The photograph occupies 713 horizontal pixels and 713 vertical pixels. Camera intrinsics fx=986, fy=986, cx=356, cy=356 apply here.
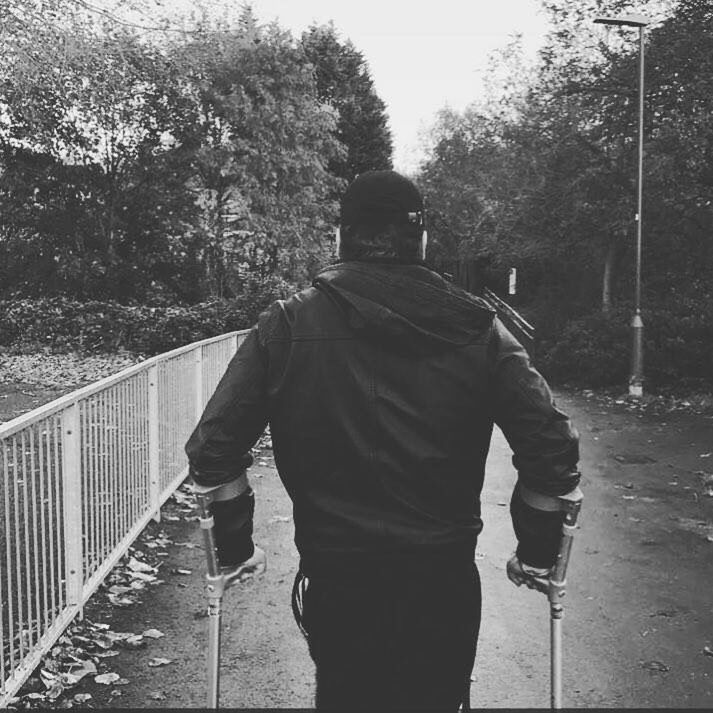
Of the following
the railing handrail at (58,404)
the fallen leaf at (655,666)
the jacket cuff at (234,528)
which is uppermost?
the railing handrail at (58,404)

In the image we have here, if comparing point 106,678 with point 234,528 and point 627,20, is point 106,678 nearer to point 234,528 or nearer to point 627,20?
point 234,528

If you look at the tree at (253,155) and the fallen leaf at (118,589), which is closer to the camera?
the fallen leaf at (118,589)

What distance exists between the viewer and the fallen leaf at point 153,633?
5246 mm

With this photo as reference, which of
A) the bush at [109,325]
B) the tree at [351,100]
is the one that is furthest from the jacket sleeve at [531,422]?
the tree at [351,100]

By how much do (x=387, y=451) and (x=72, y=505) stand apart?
2993mm

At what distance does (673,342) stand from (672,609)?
12911 millimetres

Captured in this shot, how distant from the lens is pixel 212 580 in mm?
3076

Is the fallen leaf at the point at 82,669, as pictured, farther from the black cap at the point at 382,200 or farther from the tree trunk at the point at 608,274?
the tree trunk at the point at 608,274

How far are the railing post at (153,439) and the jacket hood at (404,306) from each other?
4.71m

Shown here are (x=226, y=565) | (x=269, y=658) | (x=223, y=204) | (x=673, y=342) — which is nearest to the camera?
(x=226, y=565)

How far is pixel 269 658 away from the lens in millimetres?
4996

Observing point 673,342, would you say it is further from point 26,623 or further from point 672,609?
point 26,623

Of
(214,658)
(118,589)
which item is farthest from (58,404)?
(214,658)

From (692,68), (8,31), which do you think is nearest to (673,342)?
(692,68)
